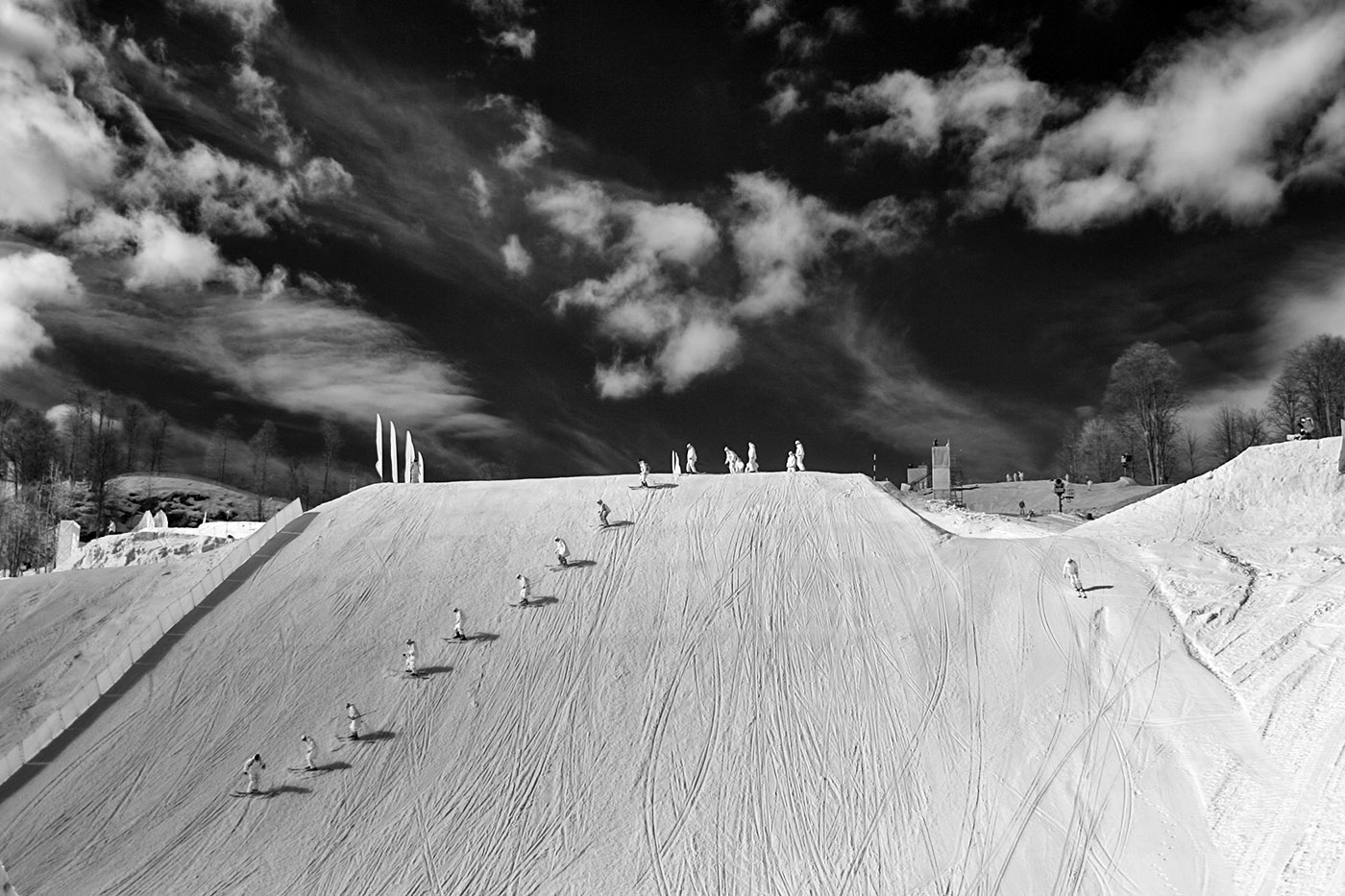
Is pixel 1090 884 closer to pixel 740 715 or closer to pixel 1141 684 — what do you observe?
pixel 1141 684

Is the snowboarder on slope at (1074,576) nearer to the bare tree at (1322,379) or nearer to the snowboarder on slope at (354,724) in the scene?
the snowboarder on slope at (354,724)

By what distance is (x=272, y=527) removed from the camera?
32.5m

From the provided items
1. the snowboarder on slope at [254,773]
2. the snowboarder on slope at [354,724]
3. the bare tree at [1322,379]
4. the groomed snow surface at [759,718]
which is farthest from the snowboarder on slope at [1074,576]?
the bare tree at [1322,379]

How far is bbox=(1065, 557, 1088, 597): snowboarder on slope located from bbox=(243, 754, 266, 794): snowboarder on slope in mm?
22342

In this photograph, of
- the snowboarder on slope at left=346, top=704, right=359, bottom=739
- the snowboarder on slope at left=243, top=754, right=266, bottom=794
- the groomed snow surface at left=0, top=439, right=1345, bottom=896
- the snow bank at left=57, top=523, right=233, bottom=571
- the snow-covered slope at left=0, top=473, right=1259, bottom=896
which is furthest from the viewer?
the snow bank at left=57, top=523, right=233, bottom=571

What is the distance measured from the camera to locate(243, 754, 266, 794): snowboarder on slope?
20.7 m

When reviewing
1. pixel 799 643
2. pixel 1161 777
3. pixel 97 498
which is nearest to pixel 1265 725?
pixel 1161 777

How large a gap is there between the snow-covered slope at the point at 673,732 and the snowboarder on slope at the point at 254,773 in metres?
0.45

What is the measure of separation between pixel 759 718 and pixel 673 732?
2.22 metres

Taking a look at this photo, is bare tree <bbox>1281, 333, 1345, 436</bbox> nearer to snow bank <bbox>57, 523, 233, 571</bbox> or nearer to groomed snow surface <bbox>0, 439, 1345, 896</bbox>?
groomed snow surface <bbox>0, 439, 1345, 896</bbox>

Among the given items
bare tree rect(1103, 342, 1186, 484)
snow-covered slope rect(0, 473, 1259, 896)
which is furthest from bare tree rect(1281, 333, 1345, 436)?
snow-covered slope rect(0, 473, 1259, 896)

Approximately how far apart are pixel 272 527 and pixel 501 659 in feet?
42.5

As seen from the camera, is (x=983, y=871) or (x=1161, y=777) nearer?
(x=983, y=871)

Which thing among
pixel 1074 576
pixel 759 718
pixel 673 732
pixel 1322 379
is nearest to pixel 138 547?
pixel 673 732
